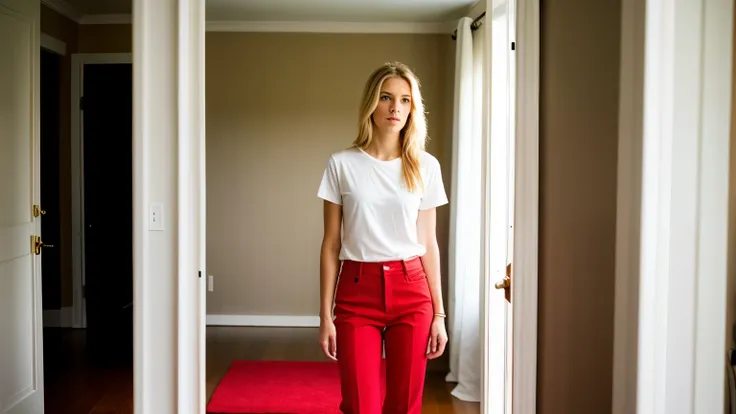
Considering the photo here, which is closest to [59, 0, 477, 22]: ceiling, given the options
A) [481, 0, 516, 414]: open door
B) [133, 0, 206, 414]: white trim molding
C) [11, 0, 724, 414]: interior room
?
[11, 0, 724, 414]: interior room

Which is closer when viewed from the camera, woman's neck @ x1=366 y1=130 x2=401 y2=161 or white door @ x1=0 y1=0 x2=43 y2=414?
woman's neck @ x1=366 y1=130 x2=401 y2=161

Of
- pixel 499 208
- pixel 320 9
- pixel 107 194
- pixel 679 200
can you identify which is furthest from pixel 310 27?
pixel 679 200

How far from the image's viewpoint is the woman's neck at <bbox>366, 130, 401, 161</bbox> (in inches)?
85.1

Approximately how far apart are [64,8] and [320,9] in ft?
6.22

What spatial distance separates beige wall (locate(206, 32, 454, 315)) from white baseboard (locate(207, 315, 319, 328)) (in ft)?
1.04

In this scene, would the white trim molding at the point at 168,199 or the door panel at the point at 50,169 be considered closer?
the white trim molding at the point at 168,199

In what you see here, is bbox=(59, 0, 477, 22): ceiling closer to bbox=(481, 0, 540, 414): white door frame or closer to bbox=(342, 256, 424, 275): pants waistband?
bbox=(481, 0, 540, 414): white door frame

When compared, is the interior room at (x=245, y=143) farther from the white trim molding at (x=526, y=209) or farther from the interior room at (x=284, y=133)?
the white trim molding at (x=526, y=209)

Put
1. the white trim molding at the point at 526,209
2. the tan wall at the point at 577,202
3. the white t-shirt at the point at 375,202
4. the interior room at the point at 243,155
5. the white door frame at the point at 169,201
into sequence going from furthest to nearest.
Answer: the interior room at the point at 243,155 < the white door frame at the point at 169,201 < the white t-shirt at the point at 375,202 < the white trim molding at the point at 526,209 < the tan wall at the point at 577,202

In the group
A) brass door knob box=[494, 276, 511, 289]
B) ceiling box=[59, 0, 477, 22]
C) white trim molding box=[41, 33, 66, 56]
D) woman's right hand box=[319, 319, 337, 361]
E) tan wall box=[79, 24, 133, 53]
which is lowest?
woman's right hand box=[319, 319, 337, 361]

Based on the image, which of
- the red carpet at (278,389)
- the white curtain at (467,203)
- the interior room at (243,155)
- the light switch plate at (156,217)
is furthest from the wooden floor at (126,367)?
the light switch plate at (156,217)

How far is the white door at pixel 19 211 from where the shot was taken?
9.48ft

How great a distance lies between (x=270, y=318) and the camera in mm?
5688

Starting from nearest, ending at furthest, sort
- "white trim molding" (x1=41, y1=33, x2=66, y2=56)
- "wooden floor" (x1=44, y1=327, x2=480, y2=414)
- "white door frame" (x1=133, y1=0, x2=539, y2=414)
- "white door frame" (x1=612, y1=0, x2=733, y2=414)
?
1. "white door frame" (x1=612, y1=0, x2=733, y2=414)
2. "white door frame" (x1=133, y1=0, x2=539, y2=414)
3. "wooden floor" (x1=44, y1=327, x2=480, y2=414)
4. "white trim molding" (x1=41, y1=33, x2=66, y2=56)
